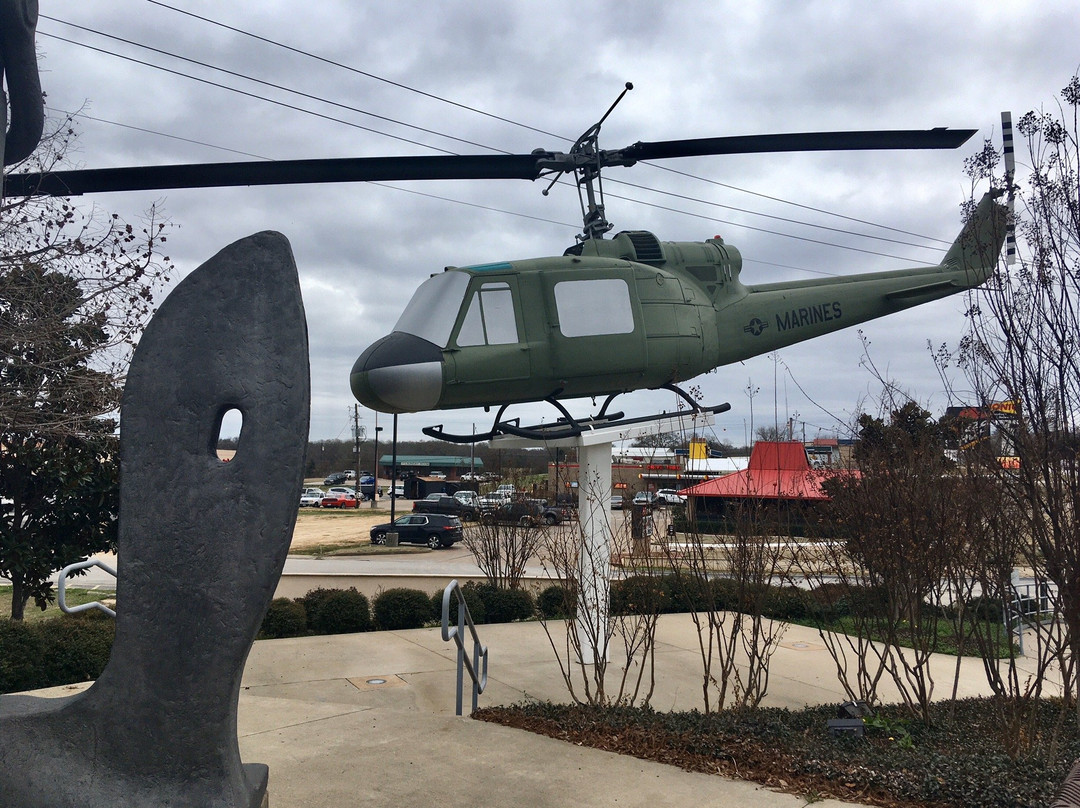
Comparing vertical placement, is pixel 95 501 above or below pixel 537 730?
above

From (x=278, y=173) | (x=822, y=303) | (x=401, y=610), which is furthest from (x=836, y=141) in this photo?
(x=401, y=610)

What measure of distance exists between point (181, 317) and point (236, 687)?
150 cm

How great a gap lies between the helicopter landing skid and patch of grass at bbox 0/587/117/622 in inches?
336

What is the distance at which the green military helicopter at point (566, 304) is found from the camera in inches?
270

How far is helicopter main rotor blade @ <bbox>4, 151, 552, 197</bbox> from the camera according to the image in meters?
6.28

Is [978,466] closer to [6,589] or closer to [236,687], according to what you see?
[236,687]

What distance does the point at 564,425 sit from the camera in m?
9.17

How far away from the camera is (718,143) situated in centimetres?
751

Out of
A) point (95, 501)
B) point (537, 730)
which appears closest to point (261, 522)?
point (537, 730)

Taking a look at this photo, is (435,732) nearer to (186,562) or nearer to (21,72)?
(186,562)

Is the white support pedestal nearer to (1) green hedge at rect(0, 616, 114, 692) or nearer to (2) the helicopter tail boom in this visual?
(2) the helicopter tail boom

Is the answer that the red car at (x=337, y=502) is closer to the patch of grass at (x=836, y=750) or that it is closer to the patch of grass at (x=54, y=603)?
the patch of grass at (x=54, y=603)

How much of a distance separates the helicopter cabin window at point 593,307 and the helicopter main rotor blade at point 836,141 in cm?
169

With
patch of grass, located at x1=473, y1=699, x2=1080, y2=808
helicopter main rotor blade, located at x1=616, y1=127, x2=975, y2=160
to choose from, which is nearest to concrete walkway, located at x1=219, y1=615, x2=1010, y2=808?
patch of grass, located at x1=473, y1=699, x2=1080, y2=808
